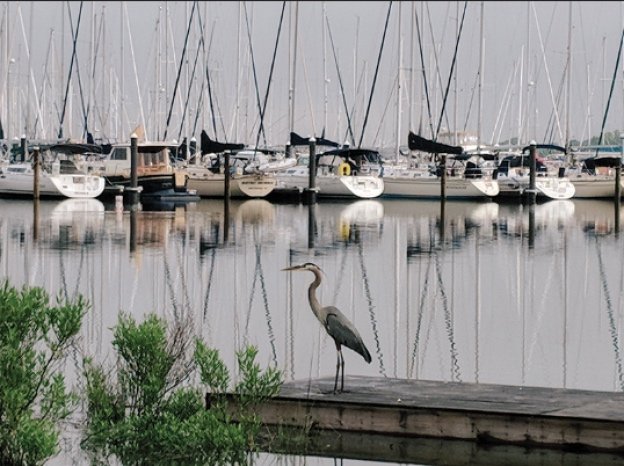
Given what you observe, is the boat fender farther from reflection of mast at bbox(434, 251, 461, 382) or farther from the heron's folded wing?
the heron's folded wing

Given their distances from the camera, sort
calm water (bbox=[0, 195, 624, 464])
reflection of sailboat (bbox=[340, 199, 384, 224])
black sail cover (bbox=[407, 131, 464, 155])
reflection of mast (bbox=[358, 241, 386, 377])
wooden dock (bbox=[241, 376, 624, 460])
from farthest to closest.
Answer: black sail cover (bbox=[407, 131, 464, 155]), reflection of sailboat (bbox=[340, 199, 384, 224]), calm water (bbox=[0, 195, 624, 464]), reflection of mast (bbox=[358, 241, 386, 377]), wooden dock (bbox=[241, 376, 624, 460])

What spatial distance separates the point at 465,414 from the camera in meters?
14.2

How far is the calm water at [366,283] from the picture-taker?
69.0ft

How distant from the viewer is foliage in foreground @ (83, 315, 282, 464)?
1282 cm

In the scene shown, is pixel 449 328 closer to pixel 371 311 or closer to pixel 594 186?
pixel 371 311

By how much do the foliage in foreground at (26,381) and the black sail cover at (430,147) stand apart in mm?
63470

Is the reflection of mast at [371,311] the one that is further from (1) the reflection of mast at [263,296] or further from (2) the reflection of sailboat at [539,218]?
(2) the reflection of sailboat at [539,218]

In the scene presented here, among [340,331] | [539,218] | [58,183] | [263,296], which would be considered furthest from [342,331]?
[58,183]

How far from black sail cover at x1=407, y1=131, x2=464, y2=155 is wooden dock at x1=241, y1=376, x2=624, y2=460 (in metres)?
60.9

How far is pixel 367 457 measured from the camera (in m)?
14.1

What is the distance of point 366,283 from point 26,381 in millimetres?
20850

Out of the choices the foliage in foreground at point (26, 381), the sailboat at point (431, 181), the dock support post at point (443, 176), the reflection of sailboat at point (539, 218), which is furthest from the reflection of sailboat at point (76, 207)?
the foliage in foreground at point (26, 381)

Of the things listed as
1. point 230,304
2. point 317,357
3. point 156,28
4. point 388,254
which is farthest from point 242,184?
point 317,357

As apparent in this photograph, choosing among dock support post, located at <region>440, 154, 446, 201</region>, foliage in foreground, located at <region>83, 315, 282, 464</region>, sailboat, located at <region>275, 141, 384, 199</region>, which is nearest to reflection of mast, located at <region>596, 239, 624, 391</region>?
foliage in foreground, located at <region>83, 315, 282, 464</region>
